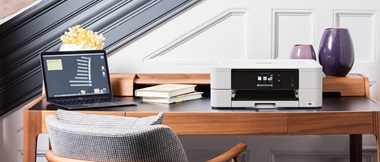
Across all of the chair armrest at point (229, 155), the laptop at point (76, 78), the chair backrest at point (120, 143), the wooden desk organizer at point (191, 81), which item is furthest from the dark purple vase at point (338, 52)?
the chair backrest at point (120, 143)

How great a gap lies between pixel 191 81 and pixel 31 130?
823mm

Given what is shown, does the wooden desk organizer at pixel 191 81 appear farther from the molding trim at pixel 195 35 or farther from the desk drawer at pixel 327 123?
the desk drawer at pixel 327 123

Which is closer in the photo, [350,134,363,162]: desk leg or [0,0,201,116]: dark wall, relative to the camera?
[350,134,363,162]: desk leg

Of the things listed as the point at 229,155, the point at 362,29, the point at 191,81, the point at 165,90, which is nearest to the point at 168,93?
the point at 165,90

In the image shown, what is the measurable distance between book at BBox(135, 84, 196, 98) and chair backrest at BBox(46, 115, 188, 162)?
2.66 feet

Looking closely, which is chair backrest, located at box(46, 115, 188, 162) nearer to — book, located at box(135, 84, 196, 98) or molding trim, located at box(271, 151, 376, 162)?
book, located at box(135, 84, 196, 98)

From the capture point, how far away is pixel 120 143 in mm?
1883

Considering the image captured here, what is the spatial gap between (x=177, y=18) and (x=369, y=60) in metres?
1.02

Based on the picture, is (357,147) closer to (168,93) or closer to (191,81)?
(191,81)

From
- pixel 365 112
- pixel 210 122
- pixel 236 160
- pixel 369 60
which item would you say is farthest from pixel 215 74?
pixel 369 60

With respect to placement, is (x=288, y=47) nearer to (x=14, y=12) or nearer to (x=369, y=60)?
(x=369, y=60)

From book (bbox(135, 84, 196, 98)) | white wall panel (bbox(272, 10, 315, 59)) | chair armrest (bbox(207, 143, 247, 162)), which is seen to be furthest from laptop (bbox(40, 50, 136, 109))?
white wall panel (bbox(272, 10, 315, 59))

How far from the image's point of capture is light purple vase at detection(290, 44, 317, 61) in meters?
3.02

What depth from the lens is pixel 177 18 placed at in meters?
3.29
